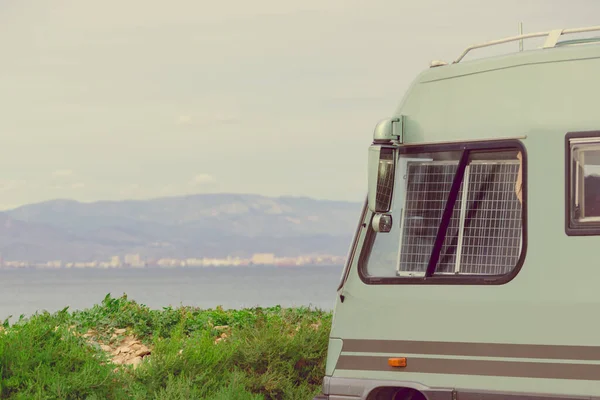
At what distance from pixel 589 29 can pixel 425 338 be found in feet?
9.11

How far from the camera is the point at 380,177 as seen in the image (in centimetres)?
854

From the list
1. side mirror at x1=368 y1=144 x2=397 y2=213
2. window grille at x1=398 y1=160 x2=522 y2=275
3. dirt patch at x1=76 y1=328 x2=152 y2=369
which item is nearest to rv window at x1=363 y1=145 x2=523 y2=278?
window grille at x1=398 y1=160 x2=522 y2=275

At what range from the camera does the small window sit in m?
8.13

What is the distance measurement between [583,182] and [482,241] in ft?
3.02

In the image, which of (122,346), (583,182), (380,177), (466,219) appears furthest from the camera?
(122,346)

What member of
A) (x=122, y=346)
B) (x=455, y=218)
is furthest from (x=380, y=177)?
(x=122, y=346)

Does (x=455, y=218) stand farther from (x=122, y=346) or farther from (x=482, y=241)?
(x=122, y=346)

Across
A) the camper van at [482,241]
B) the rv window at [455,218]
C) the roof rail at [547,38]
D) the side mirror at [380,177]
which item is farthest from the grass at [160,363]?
the roof rail at [547,38]

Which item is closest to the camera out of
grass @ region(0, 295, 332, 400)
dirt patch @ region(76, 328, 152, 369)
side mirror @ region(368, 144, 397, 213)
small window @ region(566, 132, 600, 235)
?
small window @ region(566, 132, 600, 235)

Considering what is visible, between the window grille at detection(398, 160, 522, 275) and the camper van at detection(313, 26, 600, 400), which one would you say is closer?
the camper van at detection(313, 26, 600, 400)

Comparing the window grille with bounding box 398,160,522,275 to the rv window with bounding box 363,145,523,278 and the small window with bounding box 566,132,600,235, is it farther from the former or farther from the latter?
the small window with bounding box 566,132,600,235

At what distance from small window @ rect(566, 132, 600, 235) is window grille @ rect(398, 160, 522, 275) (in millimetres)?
443

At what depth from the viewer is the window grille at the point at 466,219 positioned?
8531 mm

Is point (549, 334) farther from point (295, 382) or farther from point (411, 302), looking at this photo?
point (295, 382)
